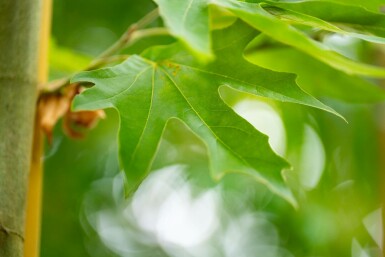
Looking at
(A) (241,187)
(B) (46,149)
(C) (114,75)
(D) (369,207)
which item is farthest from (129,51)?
(C) (114,75)

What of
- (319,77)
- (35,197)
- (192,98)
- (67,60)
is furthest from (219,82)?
(67,60)

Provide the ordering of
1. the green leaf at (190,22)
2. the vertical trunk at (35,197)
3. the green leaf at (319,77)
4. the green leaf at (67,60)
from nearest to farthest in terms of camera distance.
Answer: the green leaf at (190,22) → the vertical trunk at (35,197) → the green leaf at (319,77) → the green leaf at (67,60)

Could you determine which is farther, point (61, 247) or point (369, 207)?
point (61, 247)

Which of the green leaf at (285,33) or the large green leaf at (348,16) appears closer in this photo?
the green leaf at (285,33)

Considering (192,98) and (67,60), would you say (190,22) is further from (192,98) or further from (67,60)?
(67,60)

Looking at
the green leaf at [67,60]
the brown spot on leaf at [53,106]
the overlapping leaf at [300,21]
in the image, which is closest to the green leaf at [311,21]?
the overlapping leaf at [300,21]

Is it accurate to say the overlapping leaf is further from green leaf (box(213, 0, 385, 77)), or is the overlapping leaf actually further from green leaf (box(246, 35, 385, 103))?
green leaf (box(246, 35, 385, 103))

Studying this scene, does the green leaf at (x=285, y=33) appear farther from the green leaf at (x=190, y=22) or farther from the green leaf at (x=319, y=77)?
the green leaf at (x=319, y=77)

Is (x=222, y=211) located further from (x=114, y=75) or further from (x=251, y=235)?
(x=114, y=75)
